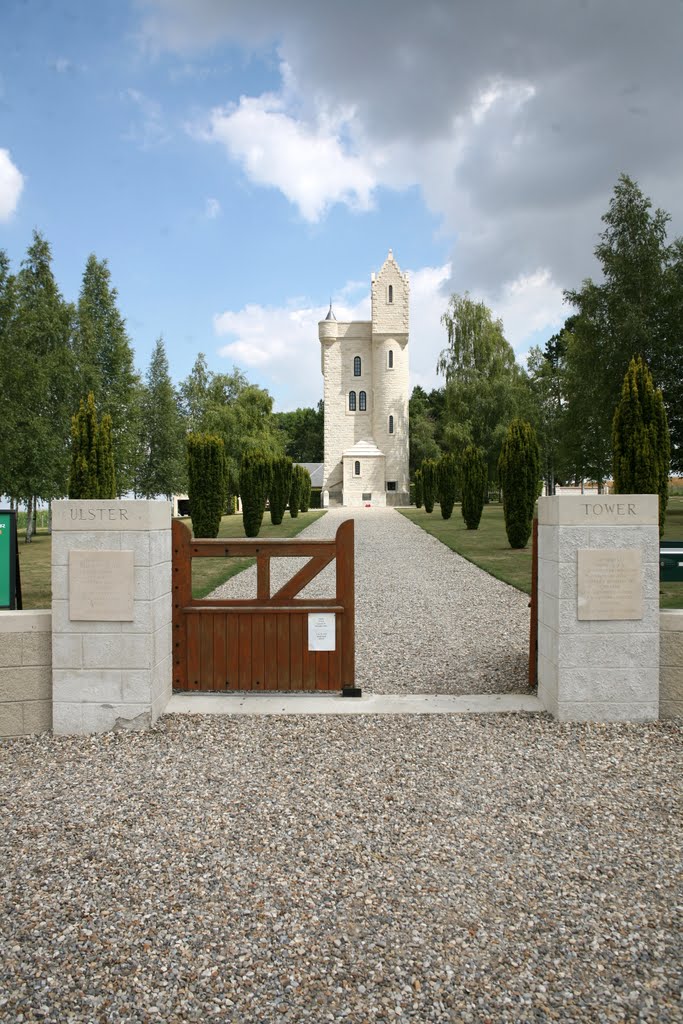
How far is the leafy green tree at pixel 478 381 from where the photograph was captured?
46.3 metres

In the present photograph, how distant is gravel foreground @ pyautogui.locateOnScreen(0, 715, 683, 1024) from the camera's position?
2465mm

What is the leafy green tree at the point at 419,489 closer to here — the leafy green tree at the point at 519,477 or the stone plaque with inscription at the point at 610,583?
the leafy green tree at the point at 519,477

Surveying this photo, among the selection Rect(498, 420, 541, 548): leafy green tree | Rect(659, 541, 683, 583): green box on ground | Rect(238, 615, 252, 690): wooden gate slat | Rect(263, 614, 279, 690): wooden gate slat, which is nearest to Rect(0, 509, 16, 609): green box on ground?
Rect(238, 615, 252, 690): wooden gate slat

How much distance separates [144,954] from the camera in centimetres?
267

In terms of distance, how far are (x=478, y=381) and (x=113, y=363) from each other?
Answer: 74.1 ft

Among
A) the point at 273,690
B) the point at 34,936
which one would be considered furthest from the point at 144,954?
the point at 273,690

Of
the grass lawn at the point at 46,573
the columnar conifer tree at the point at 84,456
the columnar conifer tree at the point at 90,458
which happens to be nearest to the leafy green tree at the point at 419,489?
the grass lawn at the point at 46,573

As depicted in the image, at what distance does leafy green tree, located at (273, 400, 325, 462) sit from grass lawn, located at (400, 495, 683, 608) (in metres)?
55.5

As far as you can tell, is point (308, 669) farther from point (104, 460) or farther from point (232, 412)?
point (232, 412)

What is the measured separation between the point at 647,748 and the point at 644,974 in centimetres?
245

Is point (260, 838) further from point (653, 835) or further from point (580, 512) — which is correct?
point (580, 512)

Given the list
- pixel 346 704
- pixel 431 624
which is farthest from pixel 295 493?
pixel 346 704

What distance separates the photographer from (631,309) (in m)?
29.7

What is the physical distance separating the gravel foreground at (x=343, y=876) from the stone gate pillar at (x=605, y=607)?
278 mm
